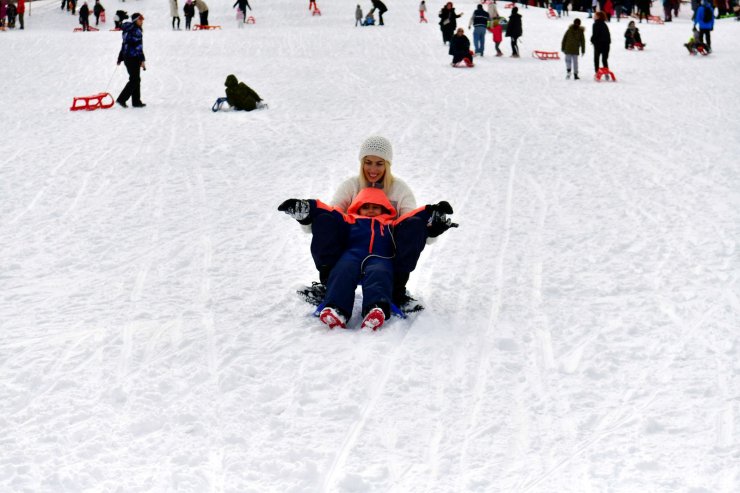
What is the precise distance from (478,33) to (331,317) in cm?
1663

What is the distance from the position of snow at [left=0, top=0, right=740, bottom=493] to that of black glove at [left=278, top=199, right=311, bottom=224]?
57cm

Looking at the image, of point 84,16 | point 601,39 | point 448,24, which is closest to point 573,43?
point 601,39

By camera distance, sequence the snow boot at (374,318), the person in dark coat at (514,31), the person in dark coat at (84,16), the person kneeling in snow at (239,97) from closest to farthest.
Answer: the snow boot at (374,318) → the person kneeling in snow at (239,97) → the person in dark coat at (514,31) → the person in dark coat at (84,16)

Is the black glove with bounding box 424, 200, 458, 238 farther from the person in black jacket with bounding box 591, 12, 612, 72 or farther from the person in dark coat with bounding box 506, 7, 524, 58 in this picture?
the person in dark coat with bounding box 506, 7, 524, 58

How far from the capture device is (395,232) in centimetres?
456

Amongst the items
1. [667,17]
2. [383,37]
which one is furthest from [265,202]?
[667,17]

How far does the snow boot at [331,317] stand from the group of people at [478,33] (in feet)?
45.8

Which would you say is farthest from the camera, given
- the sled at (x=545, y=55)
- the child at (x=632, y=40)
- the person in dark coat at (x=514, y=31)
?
the child at (x=632, y=40)

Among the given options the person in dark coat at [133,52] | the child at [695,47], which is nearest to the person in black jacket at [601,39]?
the child at [695,47]

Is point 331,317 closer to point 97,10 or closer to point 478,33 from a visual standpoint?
point 478,33

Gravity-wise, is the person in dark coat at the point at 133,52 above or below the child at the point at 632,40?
below

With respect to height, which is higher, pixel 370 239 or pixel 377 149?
pixel 377 149

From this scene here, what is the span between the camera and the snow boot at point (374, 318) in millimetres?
4277

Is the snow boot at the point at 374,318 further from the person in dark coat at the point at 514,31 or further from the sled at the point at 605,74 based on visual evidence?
the person in dark coat at the point at 514,31
